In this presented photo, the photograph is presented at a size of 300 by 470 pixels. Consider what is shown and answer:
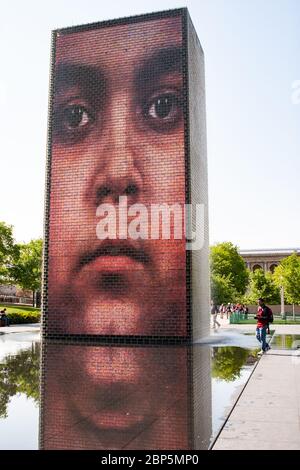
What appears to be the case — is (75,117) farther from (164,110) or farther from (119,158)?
(164,110)

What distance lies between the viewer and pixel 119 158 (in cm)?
1877

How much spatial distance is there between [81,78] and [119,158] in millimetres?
4182

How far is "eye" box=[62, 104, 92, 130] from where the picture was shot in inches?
770

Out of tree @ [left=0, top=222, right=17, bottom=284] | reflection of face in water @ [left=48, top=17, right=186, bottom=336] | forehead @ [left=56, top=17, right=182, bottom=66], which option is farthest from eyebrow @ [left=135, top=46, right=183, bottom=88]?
tree @ [left=0, top=222, right=17, bottom=284]

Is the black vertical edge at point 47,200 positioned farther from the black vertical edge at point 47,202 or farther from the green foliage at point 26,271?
the green foliage at point 26,271

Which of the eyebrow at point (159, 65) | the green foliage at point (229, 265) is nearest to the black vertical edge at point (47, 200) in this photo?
the eyebrow at point (159, 65)

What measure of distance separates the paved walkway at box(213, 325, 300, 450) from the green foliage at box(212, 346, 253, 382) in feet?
1.78

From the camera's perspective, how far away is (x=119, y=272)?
18.1 m

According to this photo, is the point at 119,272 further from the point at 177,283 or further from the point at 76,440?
the point at 76,440

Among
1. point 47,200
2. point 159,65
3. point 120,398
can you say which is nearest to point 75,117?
point 47,200

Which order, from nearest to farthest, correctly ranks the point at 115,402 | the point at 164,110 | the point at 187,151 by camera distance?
1. the point at 115,402
2. the point at 187,151
3. the point at 164,110

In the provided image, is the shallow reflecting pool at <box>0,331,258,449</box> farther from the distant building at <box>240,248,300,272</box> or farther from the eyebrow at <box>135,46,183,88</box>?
the distant building at <box>240,248,300,272</box>

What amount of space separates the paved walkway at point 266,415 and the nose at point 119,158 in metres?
9.87

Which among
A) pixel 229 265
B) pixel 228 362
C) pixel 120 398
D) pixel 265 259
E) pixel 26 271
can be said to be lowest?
pixel 228 362
